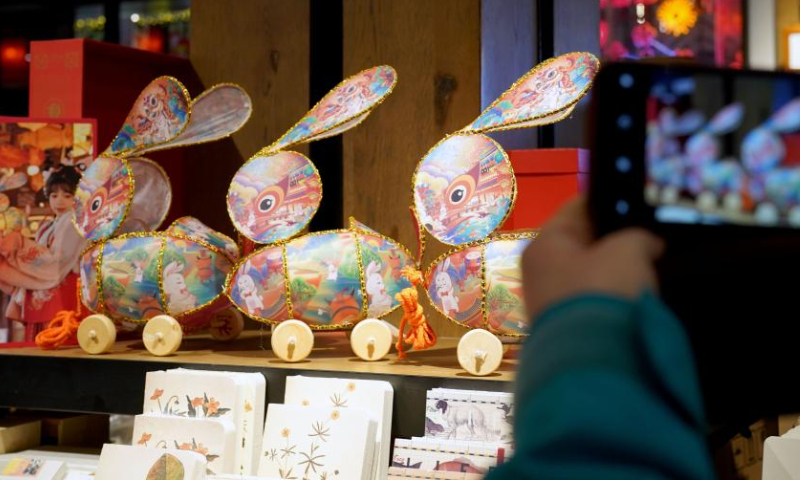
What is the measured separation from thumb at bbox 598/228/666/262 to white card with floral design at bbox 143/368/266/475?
4.89ft

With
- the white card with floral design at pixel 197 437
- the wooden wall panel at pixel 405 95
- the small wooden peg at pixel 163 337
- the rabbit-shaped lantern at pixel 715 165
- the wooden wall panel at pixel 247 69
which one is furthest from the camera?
the wooden wall panel at pixel 247 69

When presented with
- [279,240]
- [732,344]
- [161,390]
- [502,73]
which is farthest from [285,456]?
[732,344]

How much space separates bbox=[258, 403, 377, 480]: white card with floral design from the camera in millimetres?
1681

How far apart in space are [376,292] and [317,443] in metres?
0.39

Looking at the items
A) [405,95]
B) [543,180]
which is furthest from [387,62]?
[543,180]

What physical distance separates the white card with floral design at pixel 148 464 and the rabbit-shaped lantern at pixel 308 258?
39 centimetres

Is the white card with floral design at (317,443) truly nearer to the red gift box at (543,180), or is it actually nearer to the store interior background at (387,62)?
the red gift box at (543,180)

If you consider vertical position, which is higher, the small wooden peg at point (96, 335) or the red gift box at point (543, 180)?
the red gift box at point (543, 180)

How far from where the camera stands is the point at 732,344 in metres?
0.39

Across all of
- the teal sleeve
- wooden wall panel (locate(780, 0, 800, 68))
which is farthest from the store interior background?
the teal sleeve

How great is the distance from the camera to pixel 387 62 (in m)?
2.59

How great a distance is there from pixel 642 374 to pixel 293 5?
2.51 metres

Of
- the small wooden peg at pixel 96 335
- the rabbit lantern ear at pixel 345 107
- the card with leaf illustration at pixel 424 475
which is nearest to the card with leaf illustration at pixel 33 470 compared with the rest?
the small wooden peg at pixel 96 335

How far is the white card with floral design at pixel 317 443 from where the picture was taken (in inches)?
66.2
